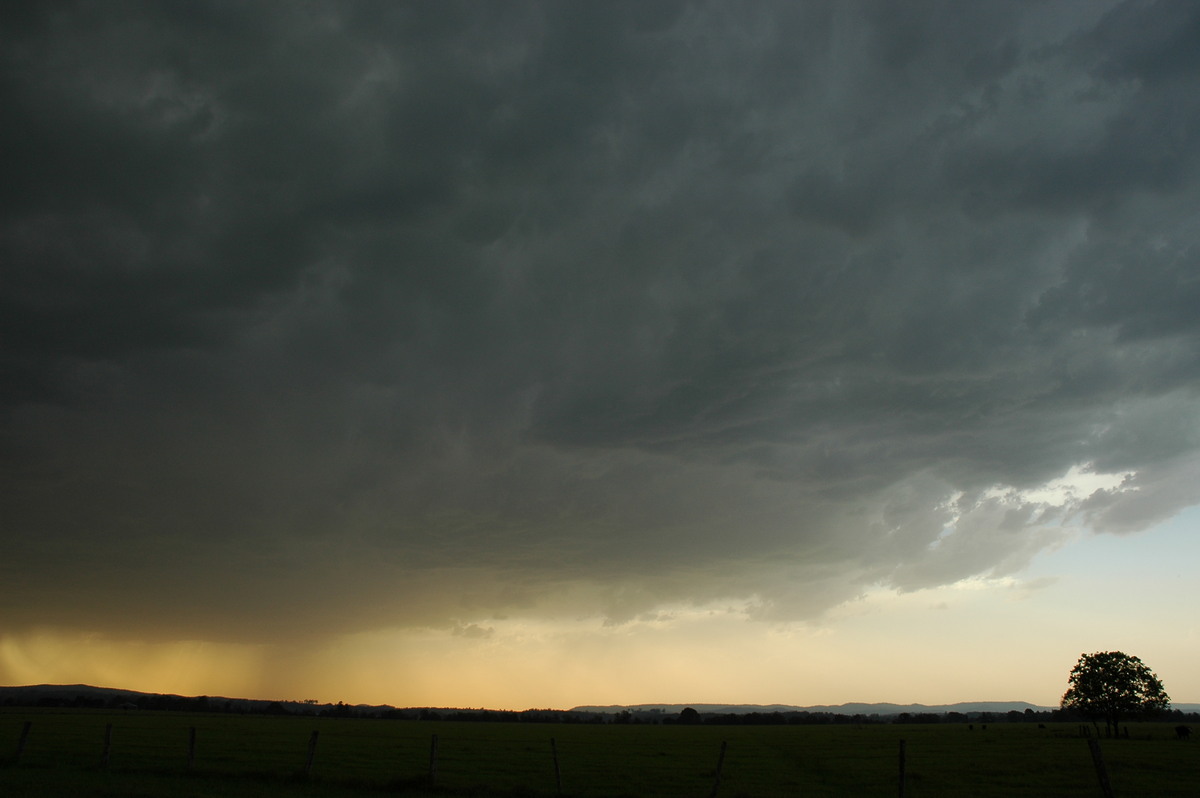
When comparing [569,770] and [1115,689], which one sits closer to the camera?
[569,770]

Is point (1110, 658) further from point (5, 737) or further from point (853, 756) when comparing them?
point (5, 737)

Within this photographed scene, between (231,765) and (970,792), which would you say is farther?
(231,765)

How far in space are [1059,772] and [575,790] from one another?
32507 mm

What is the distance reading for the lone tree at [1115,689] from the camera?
3735 inches

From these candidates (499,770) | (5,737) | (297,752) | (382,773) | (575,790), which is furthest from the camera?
(5,737)

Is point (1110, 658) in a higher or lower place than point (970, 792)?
higher

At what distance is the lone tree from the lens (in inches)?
3735

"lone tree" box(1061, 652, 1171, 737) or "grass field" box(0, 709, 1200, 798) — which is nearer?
"grass field" box(0, 709, 1200, 798)

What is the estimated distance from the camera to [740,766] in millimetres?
55188

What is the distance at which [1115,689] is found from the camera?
9575 cm

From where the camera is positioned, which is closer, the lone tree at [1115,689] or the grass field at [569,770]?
the grass field at [569,770]

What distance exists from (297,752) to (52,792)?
1454 inches

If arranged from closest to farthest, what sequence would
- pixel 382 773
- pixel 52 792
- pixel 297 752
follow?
pixel 52 792 → pixel 382 773 → pixel 297 752

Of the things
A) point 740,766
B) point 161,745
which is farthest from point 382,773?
point 161,745
